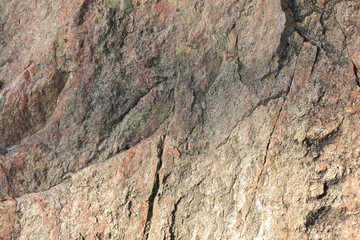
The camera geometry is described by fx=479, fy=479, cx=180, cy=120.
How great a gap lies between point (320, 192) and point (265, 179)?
0.34m

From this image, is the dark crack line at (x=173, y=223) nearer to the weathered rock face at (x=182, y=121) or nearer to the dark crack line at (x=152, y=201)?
the weathered rock face at (x=182, y=121)

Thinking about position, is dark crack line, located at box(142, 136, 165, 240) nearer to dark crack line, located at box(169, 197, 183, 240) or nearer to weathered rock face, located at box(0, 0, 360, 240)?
weathered rock face, located at box(0, 0, 360, 240)

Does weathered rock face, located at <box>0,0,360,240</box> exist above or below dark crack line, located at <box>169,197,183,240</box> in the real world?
above

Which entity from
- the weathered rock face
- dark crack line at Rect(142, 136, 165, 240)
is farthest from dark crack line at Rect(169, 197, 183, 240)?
dark crack line at Rect(142, 136, 165, 240)

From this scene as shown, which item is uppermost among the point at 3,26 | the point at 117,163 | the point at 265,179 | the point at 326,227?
the point at 3,26

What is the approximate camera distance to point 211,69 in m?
3.18

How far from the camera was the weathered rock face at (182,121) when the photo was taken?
2.85 m

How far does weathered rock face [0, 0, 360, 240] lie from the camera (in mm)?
2852

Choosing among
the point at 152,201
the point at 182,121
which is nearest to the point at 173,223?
the point at 152,201

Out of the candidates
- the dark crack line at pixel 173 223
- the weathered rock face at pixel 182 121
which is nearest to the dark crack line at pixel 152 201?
the weathered rock face at pixel 182 121

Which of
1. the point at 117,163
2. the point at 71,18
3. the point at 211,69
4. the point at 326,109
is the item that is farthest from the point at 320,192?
the point at 71,18

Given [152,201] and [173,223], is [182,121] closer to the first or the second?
[152,201]

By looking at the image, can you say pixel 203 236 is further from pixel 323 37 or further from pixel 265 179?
pixel 323 37

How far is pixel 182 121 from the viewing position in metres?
3.17
